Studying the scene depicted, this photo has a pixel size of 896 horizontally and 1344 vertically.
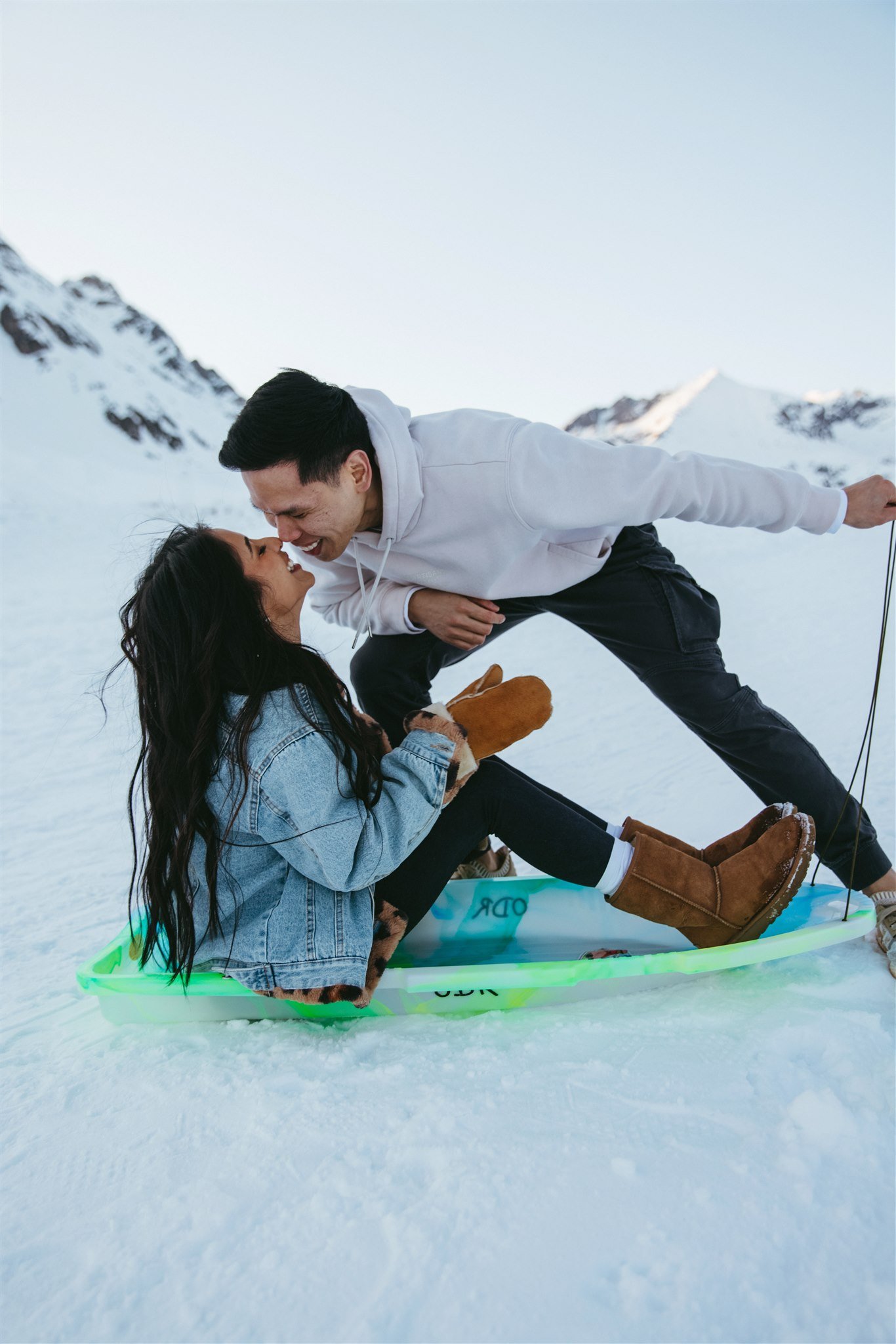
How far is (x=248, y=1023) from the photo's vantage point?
182 centimetres

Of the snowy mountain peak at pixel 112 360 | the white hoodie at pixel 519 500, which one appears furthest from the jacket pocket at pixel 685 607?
the snowy mountain peak at pixel 112 360

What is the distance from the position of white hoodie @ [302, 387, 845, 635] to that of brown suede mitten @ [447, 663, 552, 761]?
481 millimetres

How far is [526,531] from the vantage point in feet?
6.98

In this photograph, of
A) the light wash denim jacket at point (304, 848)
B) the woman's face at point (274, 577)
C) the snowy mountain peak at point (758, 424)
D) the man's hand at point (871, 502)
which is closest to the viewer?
the light wash denim jacket at point (304, 848)

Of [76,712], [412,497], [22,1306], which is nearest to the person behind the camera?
[22,1306]

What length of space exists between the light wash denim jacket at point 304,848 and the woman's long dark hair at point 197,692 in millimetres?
26

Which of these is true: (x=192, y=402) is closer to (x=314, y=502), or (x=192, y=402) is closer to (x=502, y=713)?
(x=314, y=502)

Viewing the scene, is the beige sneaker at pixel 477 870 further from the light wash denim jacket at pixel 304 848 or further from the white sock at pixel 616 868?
the light wash denim jacket at pixel 304 848

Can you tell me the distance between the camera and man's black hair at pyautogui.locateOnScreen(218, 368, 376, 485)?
2.00 m

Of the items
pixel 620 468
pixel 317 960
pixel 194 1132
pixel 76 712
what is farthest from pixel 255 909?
pixel 76 712

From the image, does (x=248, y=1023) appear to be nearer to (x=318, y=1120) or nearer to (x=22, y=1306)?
(x=318, y=1120)

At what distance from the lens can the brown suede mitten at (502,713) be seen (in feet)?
Result: 5.96

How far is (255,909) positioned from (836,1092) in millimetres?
1176

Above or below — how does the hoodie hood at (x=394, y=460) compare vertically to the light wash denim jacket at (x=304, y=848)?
above
